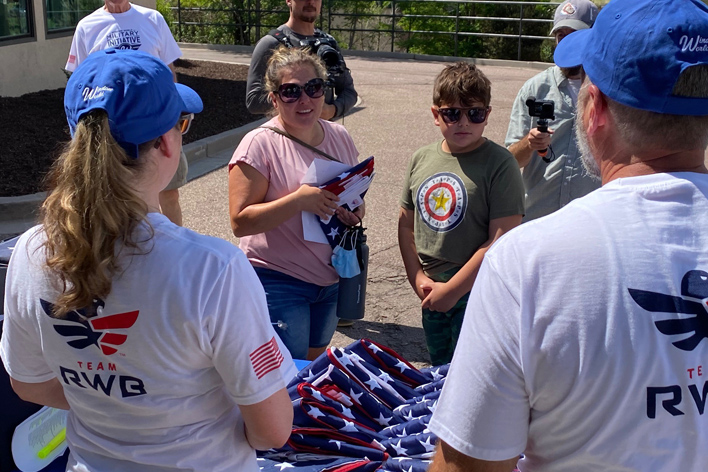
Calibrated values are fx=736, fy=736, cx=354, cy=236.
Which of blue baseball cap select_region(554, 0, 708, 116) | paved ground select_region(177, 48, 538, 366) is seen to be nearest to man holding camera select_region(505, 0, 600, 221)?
paved ground select_region(177, 48, 538, 366)

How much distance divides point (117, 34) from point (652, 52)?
524cm

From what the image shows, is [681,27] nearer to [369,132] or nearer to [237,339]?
[237,339]

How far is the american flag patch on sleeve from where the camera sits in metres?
1.61

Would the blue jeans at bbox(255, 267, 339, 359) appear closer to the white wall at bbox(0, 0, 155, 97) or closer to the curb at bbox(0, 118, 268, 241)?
the curb at bbox(0, 118, 268, 241)

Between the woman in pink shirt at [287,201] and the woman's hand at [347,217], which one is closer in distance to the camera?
the woman in pink shirt at [287,201]

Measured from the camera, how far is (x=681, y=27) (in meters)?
1.30

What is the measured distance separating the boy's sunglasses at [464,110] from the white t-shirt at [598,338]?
2.02m

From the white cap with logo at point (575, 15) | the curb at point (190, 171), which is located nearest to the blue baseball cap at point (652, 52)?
the white cap with logo at point (575, 15)

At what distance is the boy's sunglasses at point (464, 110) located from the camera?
331 cm

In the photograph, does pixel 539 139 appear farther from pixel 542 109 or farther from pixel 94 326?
pixel 94 326

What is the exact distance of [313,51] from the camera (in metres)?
4.30

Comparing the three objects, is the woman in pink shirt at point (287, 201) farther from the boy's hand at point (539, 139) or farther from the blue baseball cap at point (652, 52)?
the blue baseball cap at point (652, 52)

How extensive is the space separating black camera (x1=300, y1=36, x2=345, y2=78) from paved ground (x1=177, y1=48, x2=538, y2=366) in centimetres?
175

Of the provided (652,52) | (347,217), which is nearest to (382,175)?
(347,217)
